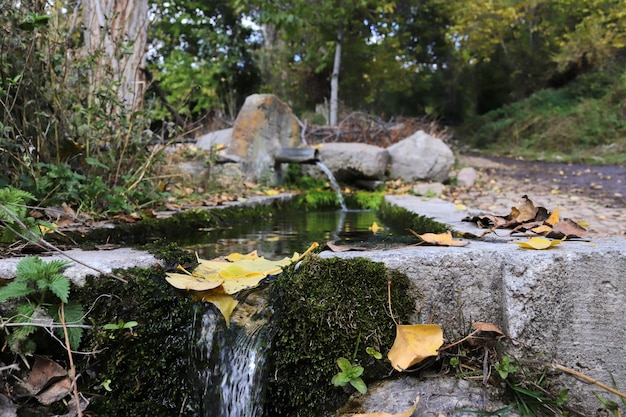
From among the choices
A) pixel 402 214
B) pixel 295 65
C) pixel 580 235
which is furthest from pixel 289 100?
pixel 580 235

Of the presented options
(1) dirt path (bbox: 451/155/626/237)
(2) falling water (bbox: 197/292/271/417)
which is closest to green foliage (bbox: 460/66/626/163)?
(1) dirt path (bbox: 451/155/626/237)

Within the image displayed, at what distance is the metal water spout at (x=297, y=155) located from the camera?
6277 mm

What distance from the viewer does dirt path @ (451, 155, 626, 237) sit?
378 cm

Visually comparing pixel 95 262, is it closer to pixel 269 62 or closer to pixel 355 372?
pixel 355 372

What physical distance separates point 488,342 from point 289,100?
47.7ft

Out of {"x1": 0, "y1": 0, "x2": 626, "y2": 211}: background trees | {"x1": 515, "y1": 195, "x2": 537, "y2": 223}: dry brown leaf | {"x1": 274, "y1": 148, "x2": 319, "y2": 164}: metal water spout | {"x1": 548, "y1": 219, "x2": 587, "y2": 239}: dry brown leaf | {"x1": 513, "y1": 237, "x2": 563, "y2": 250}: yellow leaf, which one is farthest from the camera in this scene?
{"x1": 274, "y1": 148, "x2": 319, "y2": 164}: metal water spout

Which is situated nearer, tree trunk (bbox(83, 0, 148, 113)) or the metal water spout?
tree trunk (bbox(83, 0, 148, 113))

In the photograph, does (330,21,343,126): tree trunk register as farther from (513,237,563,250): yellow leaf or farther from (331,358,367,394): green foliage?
(331,358,367,394): green foliage

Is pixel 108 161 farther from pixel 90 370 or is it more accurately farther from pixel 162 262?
pixel 90 370

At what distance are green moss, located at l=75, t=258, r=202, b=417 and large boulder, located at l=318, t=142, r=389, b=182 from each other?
562 cm

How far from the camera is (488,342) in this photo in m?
1.40

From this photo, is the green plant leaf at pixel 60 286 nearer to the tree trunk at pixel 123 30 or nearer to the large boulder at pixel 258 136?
the tree trunk at pixel 123 30

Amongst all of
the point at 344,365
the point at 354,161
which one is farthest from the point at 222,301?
the point at 354,161

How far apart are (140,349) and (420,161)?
6.45 metres
